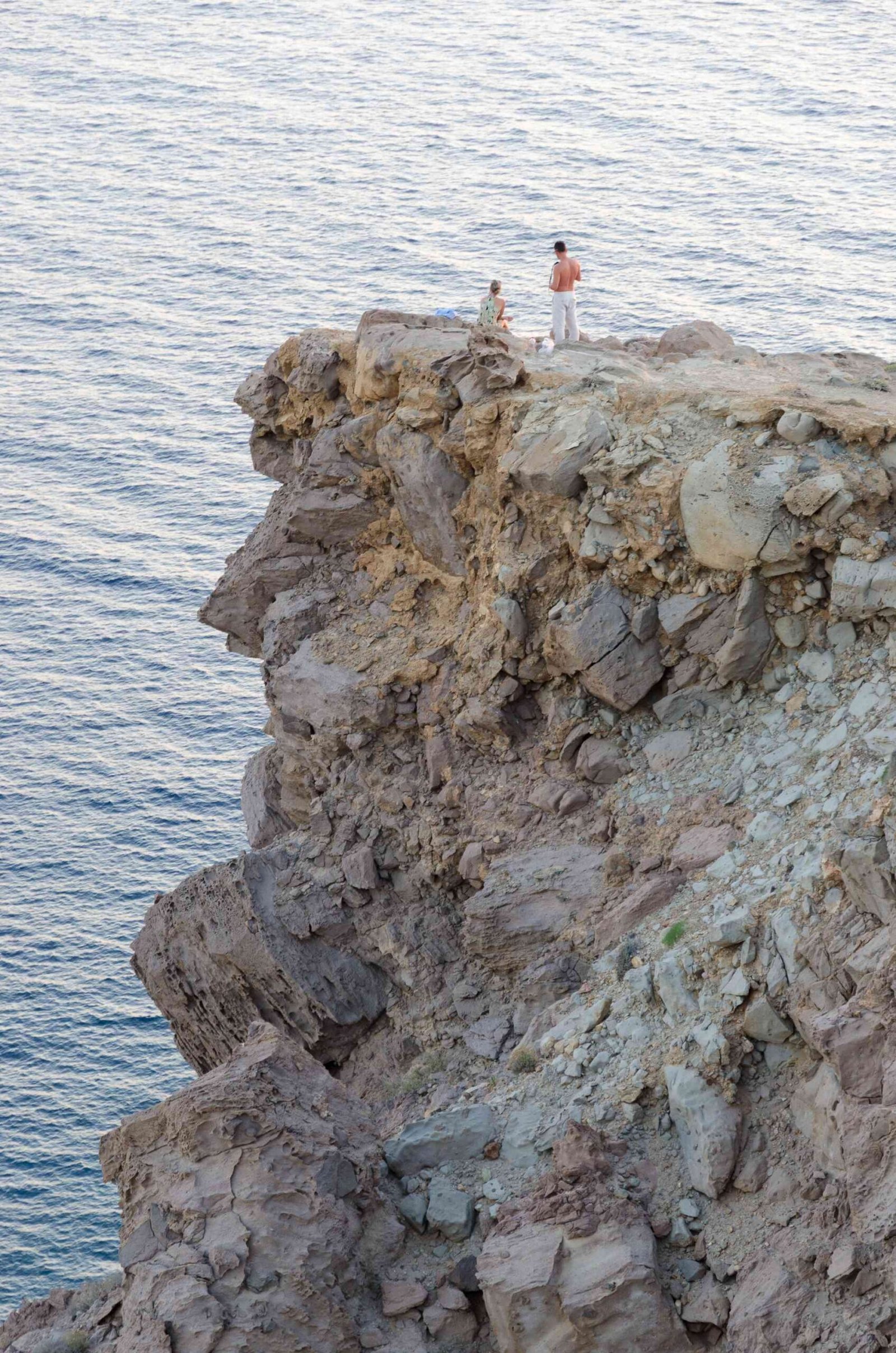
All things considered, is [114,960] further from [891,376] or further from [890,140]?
[890,140]

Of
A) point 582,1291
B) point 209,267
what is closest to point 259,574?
point 582,1291

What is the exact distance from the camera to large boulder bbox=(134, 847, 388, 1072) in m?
29.4

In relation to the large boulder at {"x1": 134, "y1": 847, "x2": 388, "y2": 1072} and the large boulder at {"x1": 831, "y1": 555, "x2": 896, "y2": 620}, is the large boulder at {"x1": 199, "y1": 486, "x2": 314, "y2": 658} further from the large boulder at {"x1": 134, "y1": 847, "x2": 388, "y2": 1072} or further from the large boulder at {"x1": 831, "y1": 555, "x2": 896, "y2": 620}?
the large boulder at {"x1": 831, "y1": 555, "x2": 896, "y2": 620}

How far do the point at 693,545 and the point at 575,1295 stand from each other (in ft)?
36.8

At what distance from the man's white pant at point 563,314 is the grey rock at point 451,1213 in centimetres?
1818

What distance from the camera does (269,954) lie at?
29.3 m

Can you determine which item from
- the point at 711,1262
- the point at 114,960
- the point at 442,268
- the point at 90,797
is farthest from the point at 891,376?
the point at 442,268

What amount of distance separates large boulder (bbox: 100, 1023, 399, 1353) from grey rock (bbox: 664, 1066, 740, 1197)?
4038mm

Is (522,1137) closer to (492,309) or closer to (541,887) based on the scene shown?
(541,887)

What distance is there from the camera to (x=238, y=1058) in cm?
2252

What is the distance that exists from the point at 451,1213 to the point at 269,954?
9.31 metres

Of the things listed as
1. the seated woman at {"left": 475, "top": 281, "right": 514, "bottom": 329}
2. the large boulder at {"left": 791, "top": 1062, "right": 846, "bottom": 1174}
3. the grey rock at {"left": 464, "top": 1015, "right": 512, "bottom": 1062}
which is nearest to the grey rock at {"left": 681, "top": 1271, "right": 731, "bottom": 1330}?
the large boulder at {"left": 791, "top": 1062, "right": 846, "bottom": 1174}

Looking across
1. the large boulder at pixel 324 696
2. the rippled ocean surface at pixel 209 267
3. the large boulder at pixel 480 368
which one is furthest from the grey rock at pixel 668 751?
the rippled ocean surface at pixel 209 267

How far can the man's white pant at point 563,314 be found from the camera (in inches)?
1304
